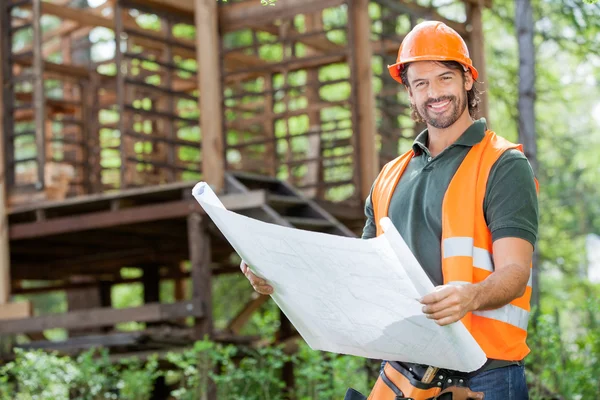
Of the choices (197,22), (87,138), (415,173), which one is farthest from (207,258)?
(415,173)

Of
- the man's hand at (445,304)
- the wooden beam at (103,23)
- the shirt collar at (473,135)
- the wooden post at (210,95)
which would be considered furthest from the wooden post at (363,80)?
the man's hand at (445,304)

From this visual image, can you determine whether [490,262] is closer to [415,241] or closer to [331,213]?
[415,241]

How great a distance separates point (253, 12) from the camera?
9.55 metres

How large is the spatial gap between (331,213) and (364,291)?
724 centimetres

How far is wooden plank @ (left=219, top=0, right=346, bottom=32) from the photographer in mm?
9445

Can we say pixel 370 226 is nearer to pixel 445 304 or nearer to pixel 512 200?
pixel 512 200

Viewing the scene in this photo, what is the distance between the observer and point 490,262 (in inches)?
99.0

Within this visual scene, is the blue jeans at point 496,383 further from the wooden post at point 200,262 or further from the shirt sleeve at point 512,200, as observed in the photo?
the wooden post at point 200,262

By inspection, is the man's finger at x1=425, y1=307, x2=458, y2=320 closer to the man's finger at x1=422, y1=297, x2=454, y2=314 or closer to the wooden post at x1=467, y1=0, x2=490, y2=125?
the man's finger at x1=422, y1=297, x2=454, y2=314

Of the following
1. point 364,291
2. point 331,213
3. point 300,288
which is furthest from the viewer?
point 331,213

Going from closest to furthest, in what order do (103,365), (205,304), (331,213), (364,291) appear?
→ (364,291) → (103,365) → (205,304) → (331,213)

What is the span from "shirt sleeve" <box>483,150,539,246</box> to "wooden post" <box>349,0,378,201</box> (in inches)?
265

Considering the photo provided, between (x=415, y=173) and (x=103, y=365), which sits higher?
(x=415, y=173)

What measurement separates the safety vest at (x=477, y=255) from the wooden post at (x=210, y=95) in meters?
6.24
